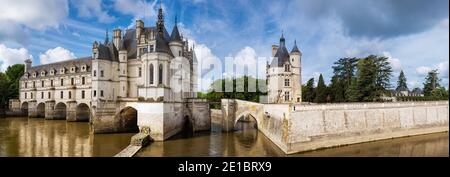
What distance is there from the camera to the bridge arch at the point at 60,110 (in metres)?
Result: 34.2

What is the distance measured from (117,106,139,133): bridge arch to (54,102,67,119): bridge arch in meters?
17.1

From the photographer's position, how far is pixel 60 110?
113 feet

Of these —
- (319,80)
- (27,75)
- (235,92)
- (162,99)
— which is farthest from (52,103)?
(319,80)

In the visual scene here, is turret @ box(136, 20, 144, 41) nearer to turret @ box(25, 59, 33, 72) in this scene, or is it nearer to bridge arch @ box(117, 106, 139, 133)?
bridge arch @ box(117, 106, 139, 133)

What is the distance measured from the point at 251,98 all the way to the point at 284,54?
13.6 m

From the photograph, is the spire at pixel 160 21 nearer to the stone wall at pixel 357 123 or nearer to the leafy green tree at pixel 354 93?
the stone wall at pixel 357 123

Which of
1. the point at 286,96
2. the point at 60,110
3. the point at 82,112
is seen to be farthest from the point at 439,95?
the point at 60,110

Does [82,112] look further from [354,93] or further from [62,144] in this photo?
[354,93]

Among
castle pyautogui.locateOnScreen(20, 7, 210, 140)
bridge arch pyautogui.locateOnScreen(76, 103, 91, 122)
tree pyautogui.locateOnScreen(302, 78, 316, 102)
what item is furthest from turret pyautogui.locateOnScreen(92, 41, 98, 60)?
tree pyautogui.locateOnScreen(302, 78, 316, 102)

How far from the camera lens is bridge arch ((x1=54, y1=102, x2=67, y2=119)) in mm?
34222

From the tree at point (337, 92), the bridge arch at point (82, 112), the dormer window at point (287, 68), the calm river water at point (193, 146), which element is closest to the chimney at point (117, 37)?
the calm river water at point (193, 146)

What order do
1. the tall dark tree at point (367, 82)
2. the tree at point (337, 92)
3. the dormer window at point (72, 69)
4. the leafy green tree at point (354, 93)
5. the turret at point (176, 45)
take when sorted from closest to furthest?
the turret at point (176, 45), the tall dark tree at point (367, 82), the leafy green tree at point (354, 93), the dormer window at point (72, 69), the tree at point (337, 92)
